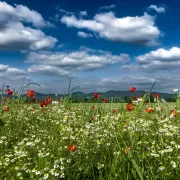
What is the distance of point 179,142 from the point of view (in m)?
4.84

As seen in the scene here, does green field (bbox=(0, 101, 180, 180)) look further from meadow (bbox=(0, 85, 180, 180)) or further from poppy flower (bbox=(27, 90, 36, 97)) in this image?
poppy flower (bbox=(27, 90, 36, 97))

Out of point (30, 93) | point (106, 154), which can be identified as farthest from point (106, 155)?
point (30, 93)

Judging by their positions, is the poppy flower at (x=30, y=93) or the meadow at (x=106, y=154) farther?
the poppy flower at (x=30, y=93)

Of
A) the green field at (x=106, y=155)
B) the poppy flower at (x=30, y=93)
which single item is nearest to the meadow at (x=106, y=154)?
the green field at (x=106, y=155)

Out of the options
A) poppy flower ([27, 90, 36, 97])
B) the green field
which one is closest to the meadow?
the green field

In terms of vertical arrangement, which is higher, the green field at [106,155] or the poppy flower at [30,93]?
the poppy flower at [30,93]

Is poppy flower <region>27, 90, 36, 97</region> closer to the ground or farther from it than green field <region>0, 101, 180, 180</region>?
farther from it

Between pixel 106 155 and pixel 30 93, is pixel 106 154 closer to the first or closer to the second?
pixel 106 155

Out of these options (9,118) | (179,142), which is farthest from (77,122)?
(179,142)

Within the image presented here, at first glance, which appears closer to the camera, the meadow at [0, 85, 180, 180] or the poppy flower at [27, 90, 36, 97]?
the meadow at [0, 85, 180, 180]

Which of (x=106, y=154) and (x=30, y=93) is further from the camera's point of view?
(x=30, y=93)

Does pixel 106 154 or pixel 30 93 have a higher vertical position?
pixel 30 93

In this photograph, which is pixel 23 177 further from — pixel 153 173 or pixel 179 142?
pixel 179 142

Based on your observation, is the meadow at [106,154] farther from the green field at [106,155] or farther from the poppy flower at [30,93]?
the poppy flower at [30,93]
